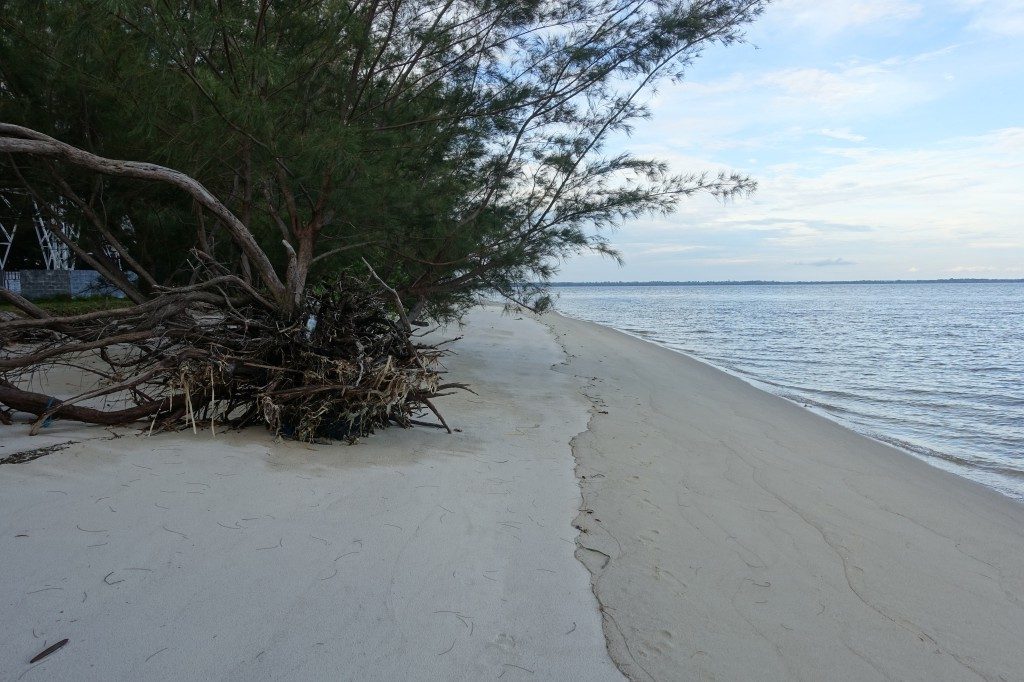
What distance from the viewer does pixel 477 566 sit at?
2691 mm

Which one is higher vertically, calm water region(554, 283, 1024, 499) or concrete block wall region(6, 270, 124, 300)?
concrete block wall region(6, 270, 124, 300)

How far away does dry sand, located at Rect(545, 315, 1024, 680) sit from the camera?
235 cm

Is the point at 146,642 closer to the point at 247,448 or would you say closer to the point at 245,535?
the point at 245,535

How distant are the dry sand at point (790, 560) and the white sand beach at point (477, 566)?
0.01 m

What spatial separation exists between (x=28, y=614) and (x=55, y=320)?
263 centimetres

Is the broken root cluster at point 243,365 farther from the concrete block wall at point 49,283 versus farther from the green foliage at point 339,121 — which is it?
the concrete block wall at point 49,283

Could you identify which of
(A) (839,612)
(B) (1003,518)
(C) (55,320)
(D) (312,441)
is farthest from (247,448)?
(B) (1003,518)

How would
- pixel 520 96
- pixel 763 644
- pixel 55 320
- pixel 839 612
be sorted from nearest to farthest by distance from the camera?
1. pixel 763 644
2. pixel 839 612
3. pixel 55 320
4. pixel 520 96

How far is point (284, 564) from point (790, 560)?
87.0 inches

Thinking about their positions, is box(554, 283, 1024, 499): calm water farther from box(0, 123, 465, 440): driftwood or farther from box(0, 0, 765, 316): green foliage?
box(0, 123, 465, 440): driftwood

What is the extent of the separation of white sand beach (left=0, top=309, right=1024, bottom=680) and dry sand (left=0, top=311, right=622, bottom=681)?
10 mm

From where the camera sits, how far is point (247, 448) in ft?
12.7

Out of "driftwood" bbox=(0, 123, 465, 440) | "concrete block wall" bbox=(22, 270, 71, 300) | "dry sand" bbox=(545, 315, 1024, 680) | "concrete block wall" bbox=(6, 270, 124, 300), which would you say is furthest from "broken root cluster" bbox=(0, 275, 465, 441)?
"concrete block wall" bbox=(22, 270, 71, 300)

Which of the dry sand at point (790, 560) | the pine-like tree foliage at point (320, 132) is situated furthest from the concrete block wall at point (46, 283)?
the dry sand at point (790, 560)
